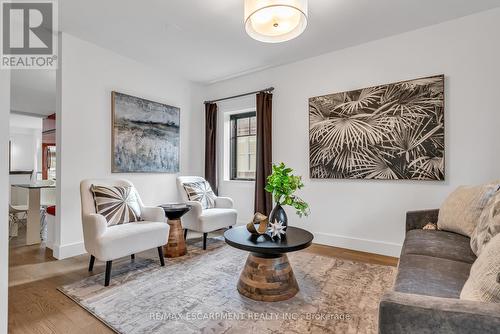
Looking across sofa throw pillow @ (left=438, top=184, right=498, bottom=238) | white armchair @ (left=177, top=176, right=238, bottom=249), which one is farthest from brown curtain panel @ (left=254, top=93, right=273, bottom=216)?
sofa throw pillow @ (left=438, top=184, right=498, bottom=238)

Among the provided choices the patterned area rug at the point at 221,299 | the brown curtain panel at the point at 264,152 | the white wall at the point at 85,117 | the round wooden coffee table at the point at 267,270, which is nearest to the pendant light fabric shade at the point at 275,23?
the round wooden coffee table at the point at 267,270

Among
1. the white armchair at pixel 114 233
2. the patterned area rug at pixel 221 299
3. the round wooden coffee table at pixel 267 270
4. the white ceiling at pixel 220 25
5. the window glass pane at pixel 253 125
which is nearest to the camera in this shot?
the patterned area rug at pixel 221 299

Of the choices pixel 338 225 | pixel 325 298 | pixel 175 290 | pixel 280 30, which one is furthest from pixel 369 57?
pixel 175 290

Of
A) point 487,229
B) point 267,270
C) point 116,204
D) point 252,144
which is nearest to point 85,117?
point 116,204

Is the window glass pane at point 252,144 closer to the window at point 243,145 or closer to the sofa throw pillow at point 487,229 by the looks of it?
the window at point 243,145

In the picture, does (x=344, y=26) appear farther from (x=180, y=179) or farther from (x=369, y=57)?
(x=180, y=179)

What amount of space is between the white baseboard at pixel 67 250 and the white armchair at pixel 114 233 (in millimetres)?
636

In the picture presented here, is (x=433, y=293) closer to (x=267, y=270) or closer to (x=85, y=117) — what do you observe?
(x=267, y=270)

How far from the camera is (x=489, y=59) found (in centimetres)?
Result: 245

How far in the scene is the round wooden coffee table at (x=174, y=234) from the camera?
2816 mm

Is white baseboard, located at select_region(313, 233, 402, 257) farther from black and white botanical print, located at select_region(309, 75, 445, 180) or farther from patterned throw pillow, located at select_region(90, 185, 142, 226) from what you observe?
patterned throw pillow, located at select_region(90, 185, 142, 226)

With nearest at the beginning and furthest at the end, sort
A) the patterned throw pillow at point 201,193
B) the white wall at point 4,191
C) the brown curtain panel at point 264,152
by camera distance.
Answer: the white wall at point 4,191, the patterned throw pillow at point 201,193, the brown curtain panel at point 264,152

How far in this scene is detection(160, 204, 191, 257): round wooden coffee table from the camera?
9.24 ft

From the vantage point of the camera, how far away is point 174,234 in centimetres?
288
